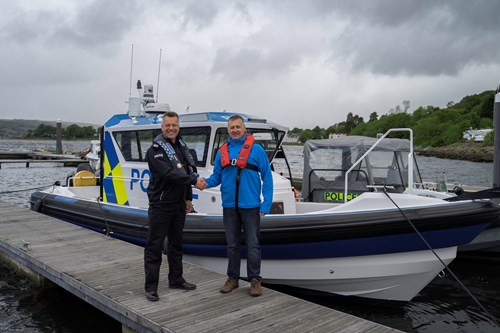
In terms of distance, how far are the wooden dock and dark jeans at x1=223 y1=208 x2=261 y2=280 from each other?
1.05 feet

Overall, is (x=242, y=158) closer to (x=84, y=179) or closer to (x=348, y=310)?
(x=348, y=310)

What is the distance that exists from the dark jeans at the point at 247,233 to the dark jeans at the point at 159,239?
0.45m

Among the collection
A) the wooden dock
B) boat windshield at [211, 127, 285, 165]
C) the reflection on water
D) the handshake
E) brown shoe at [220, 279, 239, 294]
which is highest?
boat windshield at [211, 127, 285, 165]

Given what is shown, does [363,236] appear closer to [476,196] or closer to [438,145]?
[476,196]

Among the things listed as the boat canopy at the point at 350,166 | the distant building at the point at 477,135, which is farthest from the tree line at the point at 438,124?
the boat canopy at the point at 350,166

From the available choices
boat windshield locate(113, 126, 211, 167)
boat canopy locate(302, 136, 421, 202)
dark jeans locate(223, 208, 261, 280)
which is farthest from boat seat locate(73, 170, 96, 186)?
dark jeans locate(223, 208, 261, 280)

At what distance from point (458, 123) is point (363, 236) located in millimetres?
103429

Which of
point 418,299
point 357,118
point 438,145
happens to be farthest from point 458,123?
point 418,299

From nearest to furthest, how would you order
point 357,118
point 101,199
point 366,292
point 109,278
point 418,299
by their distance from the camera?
point 109,278
point 366,292
point 418,299
point 101,199
point 357,118

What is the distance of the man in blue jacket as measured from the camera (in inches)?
162

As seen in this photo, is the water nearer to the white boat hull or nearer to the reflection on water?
the reflection on water

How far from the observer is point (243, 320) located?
373 centimetres

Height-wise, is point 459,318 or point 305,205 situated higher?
point 305,205

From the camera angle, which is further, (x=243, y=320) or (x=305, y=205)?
(x=305, y=205)
